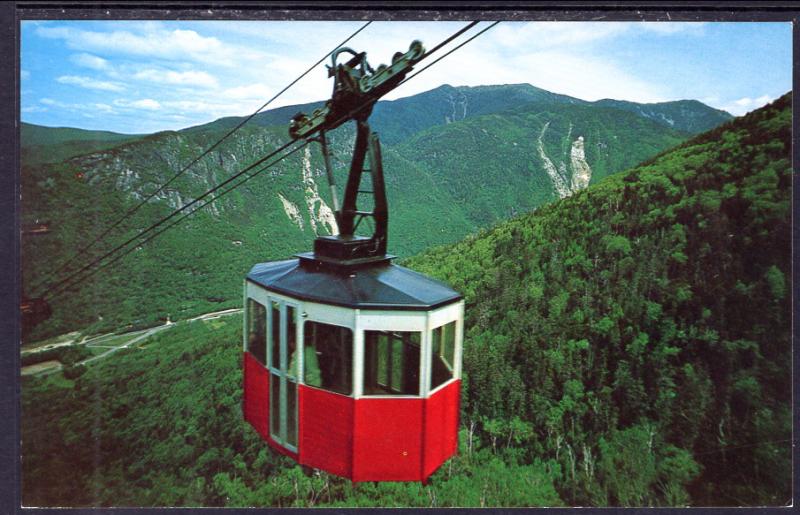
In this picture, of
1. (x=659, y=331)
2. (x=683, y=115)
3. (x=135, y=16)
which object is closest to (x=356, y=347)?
(x=135, y=16)

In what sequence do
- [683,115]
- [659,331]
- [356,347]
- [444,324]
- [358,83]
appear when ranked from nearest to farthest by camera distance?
[356,347] < [444,324] < [358,83] < [659,331] < [683,115]

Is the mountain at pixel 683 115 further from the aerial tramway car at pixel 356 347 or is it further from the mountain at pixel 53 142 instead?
the mountain at pixel 53 142

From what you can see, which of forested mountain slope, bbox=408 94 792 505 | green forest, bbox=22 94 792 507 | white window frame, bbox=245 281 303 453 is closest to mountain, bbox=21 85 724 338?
green forest, bbox=22 94 792 507

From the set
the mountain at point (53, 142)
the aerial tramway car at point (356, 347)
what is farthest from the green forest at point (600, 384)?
the mountain at point (53, 142)

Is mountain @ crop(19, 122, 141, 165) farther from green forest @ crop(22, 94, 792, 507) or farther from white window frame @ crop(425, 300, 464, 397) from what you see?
white window frame @ crop(425, 300, 464, 397)

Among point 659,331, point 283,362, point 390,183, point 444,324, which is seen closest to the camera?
point 444,324

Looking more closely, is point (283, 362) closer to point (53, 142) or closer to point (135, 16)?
point (135, 16)
